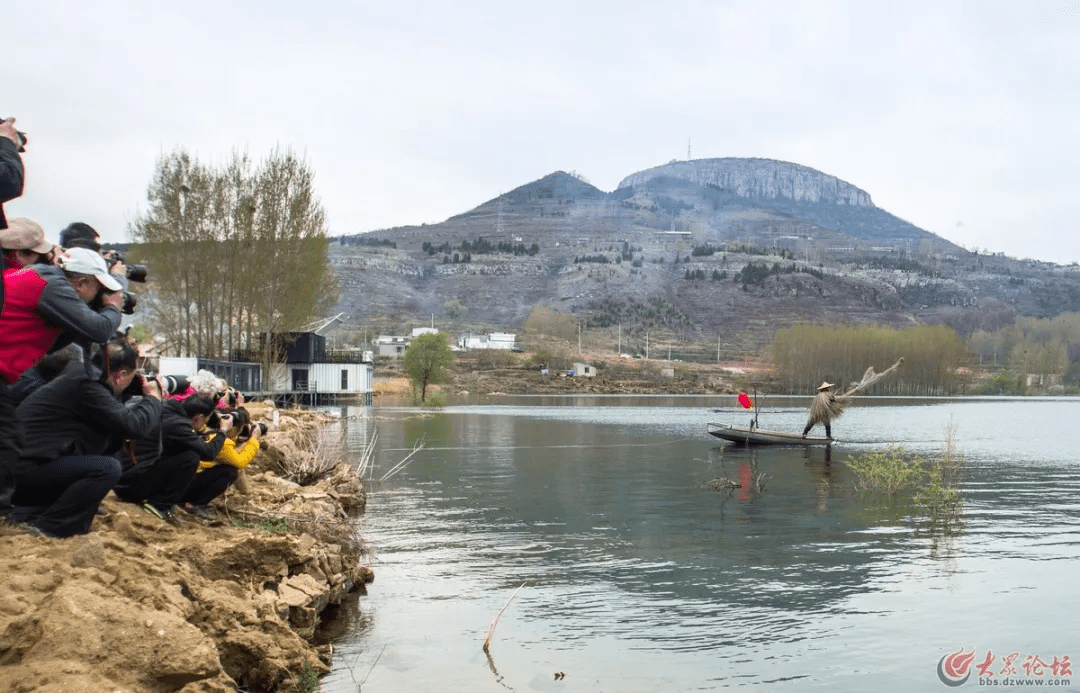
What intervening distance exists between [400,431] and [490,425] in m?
8.35

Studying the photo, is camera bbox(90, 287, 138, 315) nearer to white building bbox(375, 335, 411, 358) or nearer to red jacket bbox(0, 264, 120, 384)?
red jacket bbox(0, 264, 120, 384)

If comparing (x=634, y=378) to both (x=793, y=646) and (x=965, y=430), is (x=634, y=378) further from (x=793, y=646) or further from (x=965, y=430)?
(x=793, y=646)

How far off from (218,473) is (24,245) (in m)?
4.78

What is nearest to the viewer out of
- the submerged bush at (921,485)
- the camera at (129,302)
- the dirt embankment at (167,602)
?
the dirt embankment at (167,602)

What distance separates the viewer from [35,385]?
767 cm

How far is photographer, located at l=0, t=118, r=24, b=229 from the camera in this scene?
6.09m

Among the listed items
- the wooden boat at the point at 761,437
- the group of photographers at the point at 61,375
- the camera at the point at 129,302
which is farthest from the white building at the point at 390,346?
the group of photographers at the point at 61,375

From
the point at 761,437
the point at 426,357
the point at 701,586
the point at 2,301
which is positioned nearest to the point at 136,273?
the point at 2,301

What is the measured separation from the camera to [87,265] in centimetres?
688

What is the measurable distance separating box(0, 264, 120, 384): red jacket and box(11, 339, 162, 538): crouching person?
38 cm

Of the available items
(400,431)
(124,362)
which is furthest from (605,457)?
(124,362)

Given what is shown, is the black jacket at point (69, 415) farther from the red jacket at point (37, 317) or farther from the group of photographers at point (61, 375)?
the red jacket at point (37, 317)

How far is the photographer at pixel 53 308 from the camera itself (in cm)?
665

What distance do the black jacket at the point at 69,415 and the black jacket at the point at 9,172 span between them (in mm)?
1593
